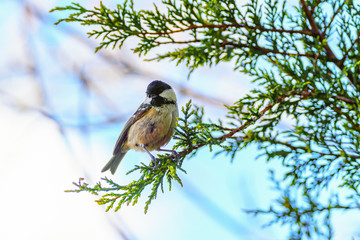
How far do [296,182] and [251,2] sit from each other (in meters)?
1.08

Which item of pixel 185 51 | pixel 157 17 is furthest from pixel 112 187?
pixel 157 17

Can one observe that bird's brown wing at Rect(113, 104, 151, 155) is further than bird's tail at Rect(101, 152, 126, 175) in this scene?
No

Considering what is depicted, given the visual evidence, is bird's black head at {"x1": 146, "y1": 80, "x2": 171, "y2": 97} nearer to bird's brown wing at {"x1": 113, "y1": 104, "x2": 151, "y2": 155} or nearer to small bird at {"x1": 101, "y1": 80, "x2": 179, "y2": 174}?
small bird at {"x1": 101, "y1": 80, "x2": 179, "y2": 174}

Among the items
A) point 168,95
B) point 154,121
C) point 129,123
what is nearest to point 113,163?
point 129,123

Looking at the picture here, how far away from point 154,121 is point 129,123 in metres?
0.43

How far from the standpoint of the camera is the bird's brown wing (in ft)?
11.1

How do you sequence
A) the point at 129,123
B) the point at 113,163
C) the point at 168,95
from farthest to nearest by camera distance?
the point at 113,163
the point at 129,123
the point at 168,95

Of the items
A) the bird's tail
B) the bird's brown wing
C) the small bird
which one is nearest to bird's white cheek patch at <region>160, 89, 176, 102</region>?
the small bird

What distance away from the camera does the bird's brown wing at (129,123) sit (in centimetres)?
337

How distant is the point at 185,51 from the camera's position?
2.15 m

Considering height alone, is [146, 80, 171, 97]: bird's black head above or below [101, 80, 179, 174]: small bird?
above

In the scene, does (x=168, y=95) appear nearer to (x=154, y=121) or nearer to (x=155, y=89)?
(x=155, y=89)

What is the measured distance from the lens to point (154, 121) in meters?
3.20

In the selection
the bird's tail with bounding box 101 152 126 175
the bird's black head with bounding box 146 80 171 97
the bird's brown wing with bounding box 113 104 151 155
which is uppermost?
the bird's black head with bounding box 146 80 171 97
